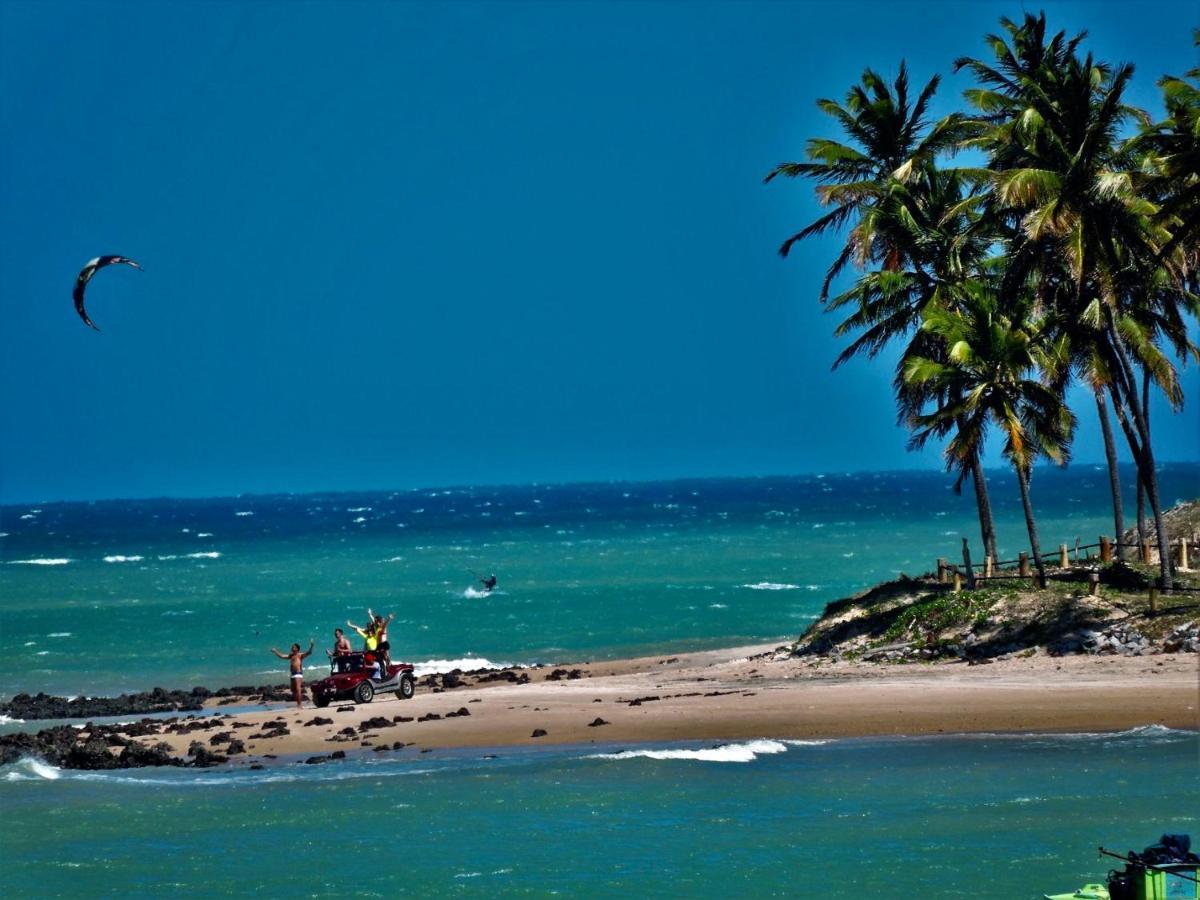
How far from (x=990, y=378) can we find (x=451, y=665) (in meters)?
21.1

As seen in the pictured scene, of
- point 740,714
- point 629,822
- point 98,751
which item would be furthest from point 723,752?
point 98,751

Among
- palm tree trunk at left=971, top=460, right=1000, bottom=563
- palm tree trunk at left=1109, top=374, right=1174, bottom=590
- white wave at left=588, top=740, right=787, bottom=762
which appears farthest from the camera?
palm tree trunk at left=971, top=460, right=1000, bottom=563

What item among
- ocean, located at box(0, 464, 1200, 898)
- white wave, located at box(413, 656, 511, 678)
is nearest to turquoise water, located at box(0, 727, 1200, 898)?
ocean, located at box(0, 464, 1200, 898)

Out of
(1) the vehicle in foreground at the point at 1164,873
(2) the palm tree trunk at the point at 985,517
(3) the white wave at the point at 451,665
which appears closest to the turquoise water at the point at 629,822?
(1) the vehicle in foreground at the point at 1164,873

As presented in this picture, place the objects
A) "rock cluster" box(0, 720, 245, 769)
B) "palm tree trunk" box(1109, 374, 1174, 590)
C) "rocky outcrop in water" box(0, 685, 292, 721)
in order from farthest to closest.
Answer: "rocky outcrop in water" box(0, 685, 292, 721) < "palm tree trunk" box(1109, 374, 1174, 590) < "rock cluster" box(0, 720, 245, 769)

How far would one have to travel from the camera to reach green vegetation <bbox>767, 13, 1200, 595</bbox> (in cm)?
3497

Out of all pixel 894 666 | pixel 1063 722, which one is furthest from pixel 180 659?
pixel 1063 722

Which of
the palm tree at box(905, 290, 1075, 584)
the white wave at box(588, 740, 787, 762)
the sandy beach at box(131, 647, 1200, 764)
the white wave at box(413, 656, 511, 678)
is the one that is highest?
the palm tree at box(905, 290, 1075, 584)

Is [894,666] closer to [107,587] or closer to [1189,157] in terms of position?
[1189,157]

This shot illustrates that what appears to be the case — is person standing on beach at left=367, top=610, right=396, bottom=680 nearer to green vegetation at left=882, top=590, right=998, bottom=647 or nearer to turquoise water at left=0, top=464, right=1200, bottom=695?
turquoise water at left=0, top=464, right=1200, bottom=695

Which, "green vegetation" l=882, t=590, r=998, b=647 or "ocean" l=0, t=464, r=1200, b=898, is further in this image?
→ "green vegetation" l=882, t=590, r=998, b=647

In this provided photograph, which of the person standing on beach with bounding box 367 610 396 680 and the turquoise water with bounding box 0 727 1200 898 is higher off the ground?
the person standing on beach with bounding box 367 610 396 680

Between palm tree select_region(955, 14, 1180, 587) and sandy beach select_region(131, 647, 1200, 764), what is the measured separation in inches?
202

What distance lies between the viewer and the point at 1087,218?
115ft
